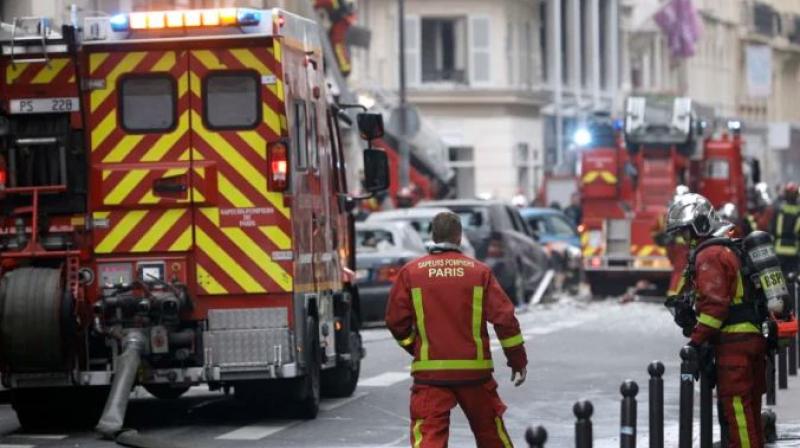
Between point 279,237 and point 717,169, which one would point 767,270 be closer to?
point 279,237

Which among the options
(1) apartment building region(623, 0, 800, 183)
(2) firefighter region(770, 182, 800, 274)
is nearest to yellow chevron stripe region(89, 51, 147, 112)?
(2) firefighter region(770, 182, 800, 274)

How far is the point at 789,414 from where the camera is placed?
1716cm

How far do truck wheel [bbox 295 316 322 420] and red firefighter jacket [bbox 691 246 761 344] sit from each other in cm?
446

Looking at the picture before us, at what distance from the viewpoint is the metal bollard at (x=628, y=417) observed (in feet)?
34.1

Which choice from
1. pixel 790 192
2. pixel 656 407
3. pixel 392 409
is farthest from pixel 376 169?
pixel 790 192

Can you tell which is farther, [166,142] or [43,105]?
[166,142]

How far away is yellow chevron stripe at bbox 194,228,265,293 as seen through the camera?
15.9m

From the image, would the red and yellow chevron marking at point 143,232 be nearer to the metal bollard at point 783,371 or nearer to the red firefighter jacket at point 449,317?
the red firefighter jacket at point 449,317

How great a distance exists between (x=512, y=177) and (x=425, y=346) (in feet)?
178

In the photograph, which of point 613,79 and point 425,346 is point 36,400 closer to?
point 425,346

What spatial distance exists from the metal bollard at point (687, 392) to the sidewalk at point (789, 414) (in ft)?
7.17

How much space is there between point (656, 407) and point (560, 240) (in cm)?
2760

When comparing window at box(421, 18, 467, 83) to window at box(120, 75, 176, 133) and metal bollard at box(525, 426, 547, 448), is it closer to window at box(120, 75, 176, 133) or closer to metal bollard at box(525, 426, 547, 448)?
window at box(120, 75, 176, 133)

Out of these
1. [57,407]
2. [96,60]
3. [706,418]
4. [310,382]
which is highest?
[96,60]
